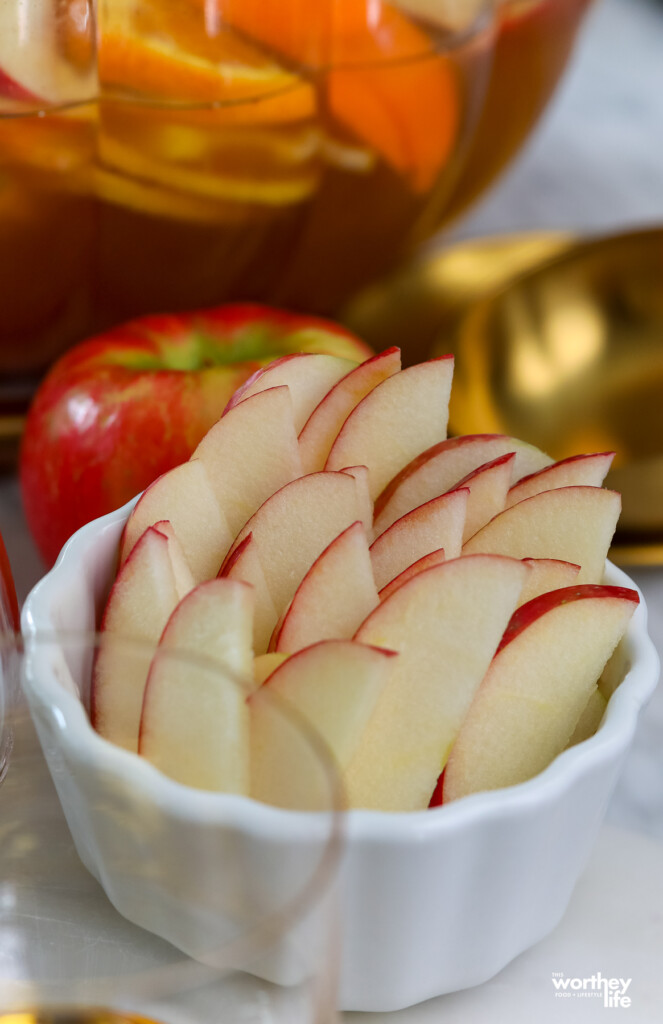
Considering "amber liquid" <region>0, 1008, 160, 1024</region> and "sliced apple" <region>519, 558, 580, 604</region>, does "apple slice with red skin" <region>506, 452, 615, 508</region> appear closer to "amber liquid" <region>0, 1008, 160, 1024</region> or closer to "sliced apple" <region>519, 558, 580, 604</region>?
"sliced apple" <region>519, 558, 580, 604</region>

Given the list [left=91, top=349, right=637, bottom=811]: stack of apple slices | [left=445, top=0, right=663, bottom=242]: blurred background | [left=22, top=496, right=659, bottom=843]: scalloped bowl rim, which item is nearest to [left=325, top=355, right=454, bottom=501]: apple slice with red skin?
[left=91, top=349, right=637, bottom=811]: stack of apple slices

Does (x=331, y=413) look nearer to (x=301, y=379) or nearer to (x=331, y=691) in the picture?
(x=301, y=379)

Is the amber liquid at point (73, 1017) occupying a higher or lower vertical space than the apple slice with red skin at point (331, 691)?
lower

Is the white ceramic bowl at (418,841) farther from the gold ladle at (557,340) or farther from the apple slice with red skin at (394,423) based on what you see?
the gold ladle at (557,340)

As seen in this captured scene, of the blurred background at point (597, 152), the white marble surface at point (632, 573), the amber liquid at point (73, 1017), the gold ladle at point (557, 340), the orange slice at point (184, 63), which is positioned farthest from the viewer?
the blurred background at point (597, 152)

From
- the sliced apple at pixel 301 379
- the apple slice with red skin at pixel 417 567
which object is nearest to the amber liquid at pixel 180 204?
the sliced apple at pixel 301 379

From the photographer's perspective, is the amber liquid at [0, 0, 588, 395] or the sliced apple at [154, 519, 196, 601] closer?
the sliced apple at [154, 519, 196, 601]

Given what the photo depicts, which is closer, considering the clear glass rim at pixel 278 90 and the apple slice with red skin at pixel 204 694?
the apple slice with red skin at pixel 204 694
